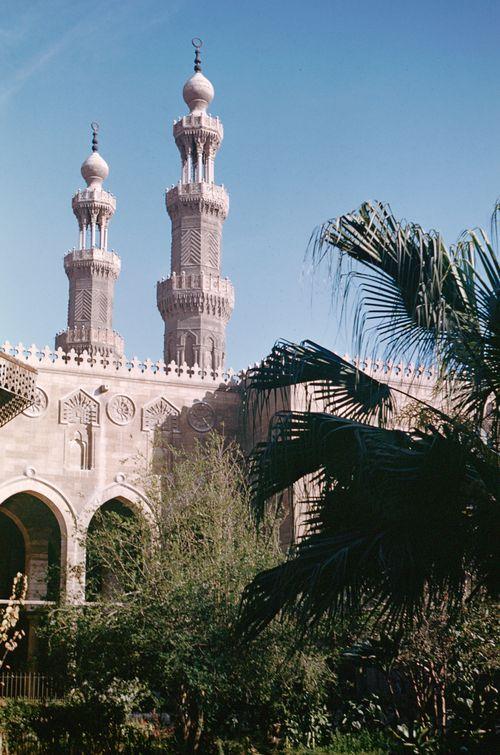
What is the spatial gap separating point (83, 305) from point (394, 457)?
29555 millimetres

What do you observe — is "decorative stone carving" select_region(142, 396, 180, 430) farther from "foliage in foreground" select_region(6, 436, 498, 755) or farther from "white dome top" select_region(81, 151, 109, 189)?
"white dome top" select_region(81, 151, 109, 189)

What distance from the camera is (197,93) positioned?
31797mm

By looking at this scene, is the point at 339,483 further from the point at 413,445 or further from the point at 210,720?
the point at 210,720

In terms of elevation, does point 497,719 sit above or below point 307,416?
below

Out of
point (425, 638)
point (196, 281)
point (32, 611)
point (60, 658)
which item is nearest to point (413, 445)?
point (425, 638)

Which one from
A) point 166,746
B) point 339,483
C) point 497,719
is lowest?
point 166,746

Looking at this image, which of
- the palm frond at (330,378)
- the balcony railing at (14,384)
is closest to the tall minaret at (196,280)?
the balcony railing at (14,384)

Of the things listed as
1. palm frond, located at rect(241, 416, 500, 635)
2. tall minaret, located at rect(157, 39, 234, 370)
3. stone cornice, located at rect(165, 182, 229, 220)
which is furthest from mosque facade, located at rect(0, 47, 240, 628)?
palm frond, located at rect(241, 416, 500, 635)

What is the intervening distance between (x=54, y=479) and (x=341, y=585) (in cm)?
1565

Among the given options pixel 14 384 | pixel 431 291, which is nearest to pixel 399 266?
pixel 431 291

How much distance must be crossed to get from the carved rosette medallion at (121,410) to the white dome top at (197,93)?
46.2 feet

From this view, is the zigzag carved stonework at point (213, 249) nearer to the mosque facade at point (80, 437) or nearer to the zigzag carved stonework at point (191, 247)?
the zigzag carved stonework at point (191, 247)

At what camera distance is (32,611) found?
19516 millimetres

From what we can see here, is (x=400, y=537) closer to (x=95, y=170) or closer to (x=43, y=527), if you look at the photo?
(x=43, y=527)
